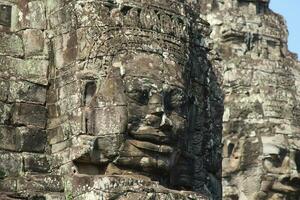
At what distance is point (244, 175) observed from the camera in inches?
1238

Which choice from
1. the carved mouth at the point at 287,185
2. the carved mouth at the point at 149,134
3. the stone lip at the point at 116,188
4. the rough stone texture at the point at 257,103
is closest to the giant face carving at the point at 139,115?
the carved mouth at the point at 149,134

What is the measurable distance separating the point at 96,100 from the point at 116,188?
1451mm

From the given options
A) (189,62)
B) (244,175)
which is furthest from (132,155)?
(244,175)

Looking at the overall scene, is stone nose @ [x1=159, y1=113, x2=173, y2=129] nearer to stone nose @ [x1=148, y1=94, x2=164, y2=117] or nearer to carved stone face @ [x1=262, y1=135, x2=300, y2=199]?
stone nose @ [x1=148, y1=94, x2=164, y2=117]

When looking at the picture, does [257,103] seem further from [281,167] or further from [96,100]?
[96,100]

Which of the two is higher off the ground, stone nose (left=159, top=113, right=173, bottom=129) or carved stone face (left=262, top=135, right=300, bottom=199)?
stone nose (left=159, top=113, right=173, bottom=129)

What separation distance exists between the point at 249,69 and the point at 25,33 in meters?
12.2

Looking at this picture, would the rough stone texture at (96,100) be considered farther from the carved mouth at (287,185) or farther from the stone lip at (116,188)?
the carved mouth at (287,185)

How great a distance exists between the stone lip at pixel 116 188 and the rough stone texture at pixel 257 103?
9764mm

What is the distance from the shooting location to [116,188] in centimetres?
2005

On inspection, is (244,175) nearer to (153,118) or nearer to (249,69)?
(249,69)

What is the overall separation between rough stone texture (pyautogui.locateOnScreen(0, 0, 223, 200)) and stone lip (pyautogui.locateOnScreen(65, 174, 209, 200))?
0.05ft

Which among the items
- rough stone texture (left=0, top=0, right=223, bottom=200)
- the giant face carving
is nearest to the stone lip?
rough stone texture (left=0, top=0, right=223, bottom=200)

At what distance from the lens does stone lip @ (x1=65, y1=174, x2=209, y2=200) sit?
65.8 feet
